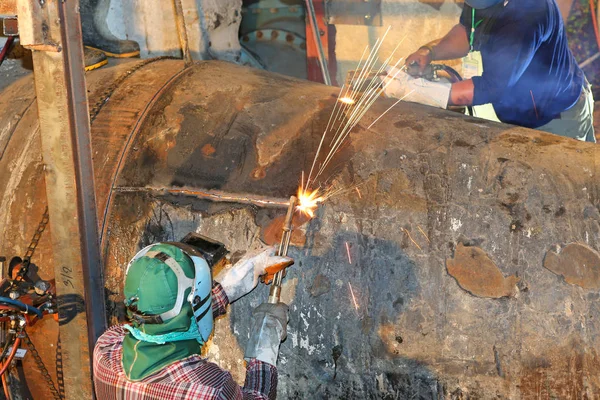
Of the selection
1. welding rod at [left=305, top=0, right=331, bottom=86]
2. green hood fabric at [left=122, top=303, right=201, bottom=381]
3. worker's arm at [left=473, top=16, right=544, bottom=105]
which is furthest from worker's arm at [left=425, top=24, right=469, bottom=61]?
green hood fabric at [left=122, top=303, right=201, bottom=381]

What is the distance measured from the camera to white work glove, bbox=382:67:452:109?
3.43 metres

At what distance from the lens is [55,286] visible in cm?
279

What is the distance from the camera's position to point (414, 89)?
350 cm

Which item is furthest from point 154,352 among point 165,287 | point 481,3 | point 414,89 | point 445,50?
point 445,50

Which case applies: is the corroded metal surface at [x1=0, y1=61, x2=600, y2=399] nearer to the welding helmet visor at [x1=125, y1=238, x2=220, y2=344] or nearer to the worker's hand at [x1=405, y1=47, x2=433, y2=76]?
the welding helmet visor at [x1=125, y1=238, x2=220, y2=344]

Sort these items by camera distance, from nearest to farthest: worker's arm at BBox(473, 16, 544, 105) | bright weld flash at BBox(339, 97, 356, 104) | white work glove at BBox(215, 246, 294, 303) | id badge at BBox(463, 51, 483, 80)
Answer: white work glove at BBox(215, 246, 294, 303) → bright weld flash at BBox(339, 97, 356, 104) → worker's arm at BBox(473, 16, 544, 105) → id badge at BBox(463, 51, 483, 80)

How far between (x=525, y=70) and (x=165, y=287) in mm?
3008

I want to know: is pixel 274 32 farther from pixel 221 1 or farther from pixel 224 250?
pixel 224 250

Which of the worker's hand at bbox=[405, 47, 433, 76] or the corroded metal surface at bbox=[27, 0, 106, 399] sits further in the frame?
the worker's hand at bbox=[405, 47, 433, 76]

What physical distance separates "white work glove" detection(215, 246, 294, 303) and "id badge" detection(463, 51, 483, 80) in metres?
3.49

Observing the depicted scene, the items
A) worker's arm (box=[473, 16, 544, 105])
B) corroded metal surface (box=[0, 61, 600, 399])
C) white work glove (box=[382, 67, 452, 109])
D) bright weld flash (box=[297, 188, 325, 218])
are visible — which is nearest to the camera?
A: corroded metal surface (box=[0, 61, 600, 399])

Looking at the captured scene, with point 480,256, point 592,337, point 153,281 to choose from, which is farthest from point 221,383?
point 592,337

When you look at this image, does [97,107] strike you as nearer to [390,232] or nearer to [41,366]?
[41,366]

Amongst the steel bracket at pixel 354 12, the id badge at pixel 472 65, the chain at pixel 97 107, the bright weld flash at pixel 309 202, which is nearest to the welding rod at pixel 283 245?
the bright weld flash at pixel 309 202
